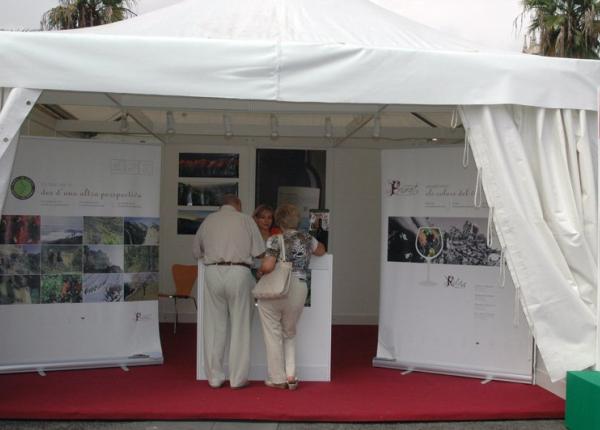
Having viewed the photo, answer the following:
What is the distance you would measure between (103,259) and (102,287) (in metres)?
0.23

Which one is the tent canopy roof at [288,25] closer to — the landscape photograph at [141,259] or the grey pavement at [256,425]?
the landscape photograph at [141,259]

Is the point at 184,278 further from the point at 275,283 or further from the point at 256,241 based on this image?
the point at 275,283

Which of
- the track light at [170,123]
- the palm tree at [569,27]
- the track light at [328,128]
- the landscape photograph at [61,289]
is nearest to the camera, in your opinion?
the landscape photograph at [61,289]

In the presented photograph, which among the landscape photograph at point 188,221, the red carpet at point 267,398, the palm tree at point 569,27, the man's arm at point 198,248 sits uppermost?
the palm tree at point 569,27

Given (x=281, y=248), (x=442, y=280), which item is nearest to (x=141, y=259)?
(x=281, y=248)

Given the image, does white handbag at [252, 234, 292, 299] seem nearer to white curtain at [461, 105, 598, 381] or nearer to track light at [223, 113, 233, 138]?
white curtain at [461, 105, 598, 381]

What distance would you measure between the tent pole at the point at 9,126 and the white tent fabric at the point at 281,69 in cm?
8

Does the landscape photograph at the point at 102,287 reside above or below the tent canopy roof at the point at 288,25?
below

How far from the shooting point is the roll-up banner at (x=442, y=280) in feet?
19.2

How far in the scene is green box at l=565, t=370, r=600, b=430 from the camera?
4188 mm

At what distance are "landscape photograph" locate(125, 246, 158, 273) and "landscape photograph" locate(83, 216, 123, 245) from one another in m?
0.13

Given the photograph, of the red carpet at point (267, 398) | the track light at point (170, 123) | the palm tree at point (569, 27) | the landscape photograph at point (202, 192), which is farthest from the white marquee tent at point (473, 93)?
the palm tree at point (569, 27)

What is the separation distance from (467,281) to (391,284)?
662 millimetres

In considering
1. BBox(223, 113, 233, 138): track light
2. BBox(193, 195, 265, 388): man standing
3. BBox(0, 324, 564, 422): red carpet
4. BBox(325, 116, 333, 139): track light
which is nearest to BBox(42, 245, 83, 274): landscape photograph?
BBox(0, 324, 564, 422): red carpet
